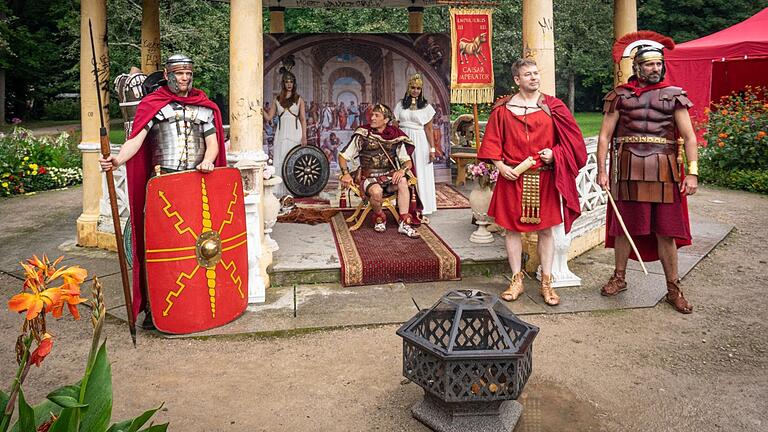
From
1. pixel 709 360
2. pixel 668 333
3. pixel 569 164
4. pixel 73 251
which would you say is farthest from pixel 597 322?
pixel 73 251

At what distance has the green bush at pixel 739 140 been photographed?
11.2 m

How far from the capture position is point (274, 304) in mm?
5098

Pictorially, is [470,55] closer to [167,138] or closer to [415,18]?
[415,18]

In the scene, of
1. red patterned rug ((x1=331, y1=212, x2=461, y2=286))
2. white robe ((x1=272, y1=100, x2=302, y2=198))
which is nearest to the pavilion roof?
white robe ((x1=272, y1=100, x2=302, y2=198))

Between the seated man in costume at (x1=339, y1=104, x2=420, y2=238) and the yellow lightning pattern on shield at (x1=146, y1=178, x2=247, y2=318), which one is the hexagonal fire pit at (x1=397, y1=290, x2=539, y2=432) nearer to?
the yellow lightning pattern on shield at (x1=146, y1=178, x2=247, y2=318)

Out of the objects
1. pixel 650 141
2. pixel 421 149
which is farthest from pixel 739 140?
pixel 650 141

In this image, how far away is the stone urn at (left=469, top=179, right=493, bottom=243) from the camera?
6.52m

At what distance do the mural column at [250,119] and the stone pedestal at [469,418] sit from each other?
230 cm

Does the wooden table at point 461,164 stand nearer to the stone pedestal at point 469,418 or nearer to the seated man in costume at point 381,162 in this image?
the seated man in costume at point 381,162

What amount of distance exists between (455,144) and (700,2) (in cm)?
2216

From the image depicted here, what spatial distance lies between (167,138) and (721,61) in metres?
14.0

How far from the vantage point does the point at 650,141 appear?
192 inches

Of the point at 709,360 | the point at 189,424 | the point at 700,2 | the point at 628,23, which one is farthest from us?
the point at 700,2

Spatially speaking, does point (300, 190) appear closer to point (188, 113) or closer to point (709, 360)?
point (188, 113)
